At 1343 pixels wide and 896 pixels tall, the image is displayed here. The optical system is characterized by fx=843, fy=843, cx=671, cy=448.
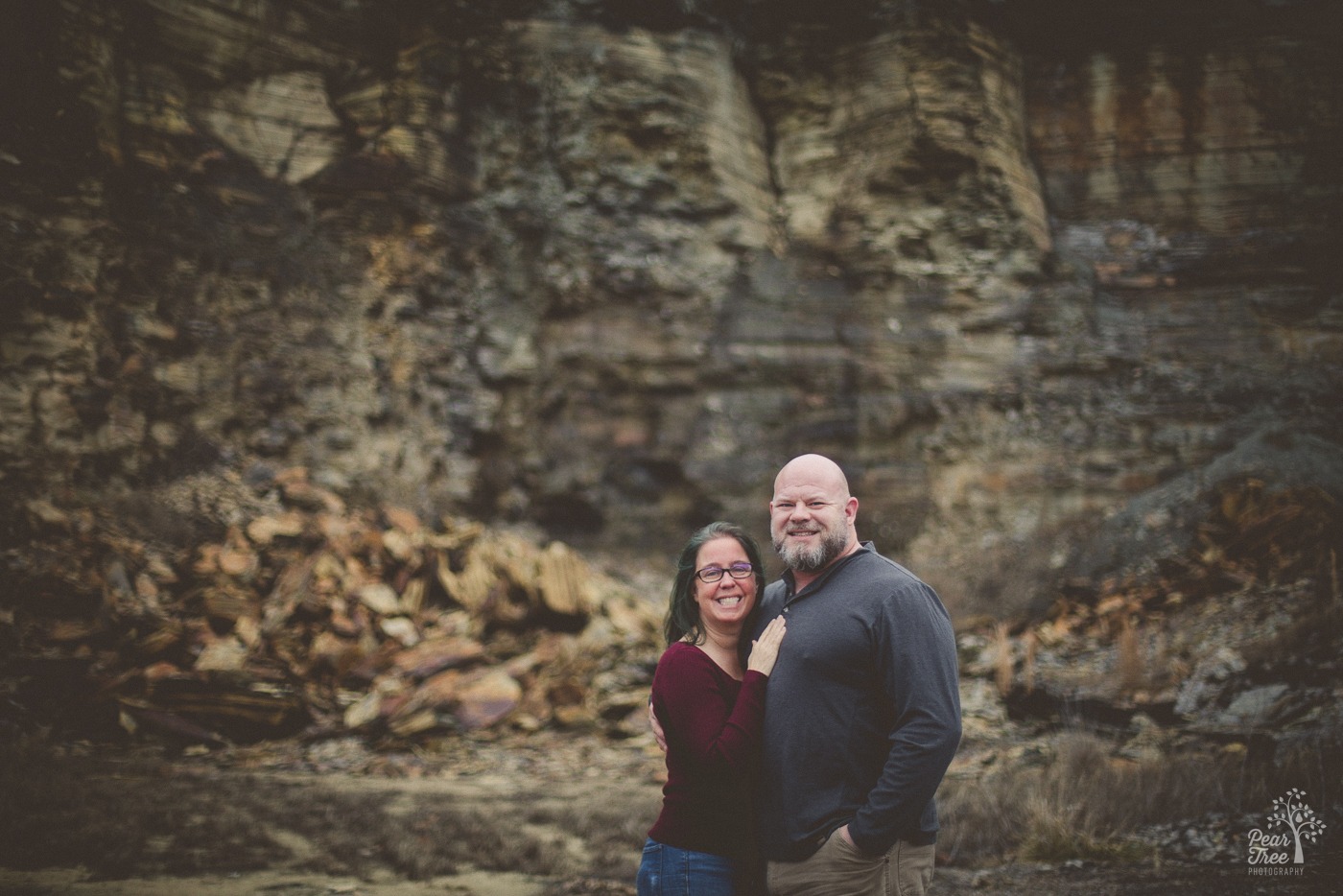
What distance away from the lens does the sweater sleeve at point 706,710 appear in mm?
2422

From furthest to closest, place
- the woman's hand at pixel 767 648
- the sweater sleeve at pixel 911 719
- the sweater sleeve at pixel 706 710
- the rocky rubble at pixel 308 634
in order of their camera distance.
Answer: the rocky rubble at pixel 308 634, the woman's hand at pixel 767 648, the sweater sleeve at pixel 706 710, the sweater sleeve at pixel 911 719

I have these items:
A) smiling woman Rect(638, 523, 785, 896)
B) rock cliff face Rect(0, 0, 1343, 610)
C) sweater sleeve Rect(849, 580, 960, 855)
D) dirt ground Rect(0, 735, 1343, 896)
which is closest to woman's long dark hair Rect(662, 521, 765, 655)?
smiling woman Rect(638, 523, 785, 896)

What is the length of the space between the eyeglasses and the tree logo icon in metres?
3.94

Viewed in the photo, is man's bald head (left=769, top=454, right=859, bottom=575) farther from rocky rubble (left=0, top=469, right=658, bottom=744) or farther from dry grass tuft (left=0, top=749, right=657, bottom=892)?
rocky rubble (left=0, top=469, right=658, bottom=744)

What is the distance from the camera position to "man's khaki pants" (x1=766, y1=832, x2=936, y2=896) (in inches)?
93.6

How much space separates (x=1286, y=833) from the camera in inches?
188

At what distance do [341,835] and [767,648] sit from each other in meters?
4.07

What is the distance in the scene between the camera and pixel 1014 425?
537 inches

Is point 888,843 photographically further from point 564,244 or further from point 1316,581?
point 564,244

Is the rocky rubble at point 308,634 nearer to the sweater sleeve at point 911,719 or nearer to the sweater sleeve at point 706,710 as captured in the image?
the sweater sleeve at point 706,710

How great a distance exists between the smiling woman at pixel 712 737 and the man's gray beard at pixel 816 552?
15cm

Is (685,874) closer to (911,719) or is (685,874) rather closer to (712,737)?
(712,737)

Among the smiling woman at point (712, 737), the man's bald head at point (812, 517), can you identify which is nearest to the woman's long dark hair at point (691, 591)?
the smiling woman at point (712, 737)

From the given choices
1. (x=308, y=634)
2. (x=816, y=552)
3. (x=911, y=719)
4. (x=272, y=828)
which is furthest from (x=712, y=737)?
(x=308, y=634)
